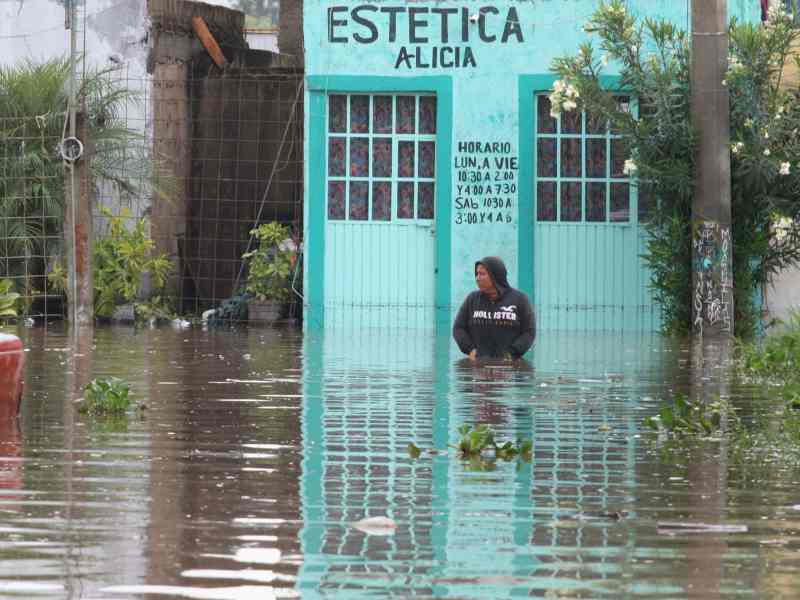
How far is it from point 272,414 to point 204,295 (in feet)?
46.6

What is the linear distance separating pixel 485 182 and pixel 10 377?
13393 mm

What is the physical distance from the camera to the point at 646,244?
72.8 feet

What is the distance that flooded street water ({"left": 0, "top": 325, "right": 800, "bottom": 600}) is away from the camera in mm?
5141

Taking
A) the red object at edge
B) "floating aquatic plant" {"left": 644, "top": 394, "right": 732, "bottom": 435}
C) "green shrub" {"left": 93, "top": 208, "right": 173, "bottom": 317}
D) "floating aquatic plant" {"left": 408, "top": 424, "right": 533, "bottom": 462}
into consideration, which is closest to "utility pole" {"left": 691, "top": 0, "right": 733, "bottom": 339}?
"green shrub" {"left": 93, "top": 208, "right": 173, "bottom": 317}

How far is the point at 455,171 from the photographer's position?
22344mm

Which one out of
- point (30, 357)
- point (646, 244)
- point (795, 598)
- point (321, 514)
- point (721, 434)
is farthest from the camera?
point (646, 244)

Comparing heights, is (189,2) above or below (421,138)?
above

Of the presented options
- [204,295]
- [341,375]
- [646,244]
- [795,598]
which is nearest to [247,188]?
[204,295]

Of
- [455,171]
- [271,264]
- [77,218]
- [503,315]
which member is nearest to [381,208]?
[455,171]

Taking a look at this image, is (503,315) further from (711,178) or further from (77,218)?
(77,218)

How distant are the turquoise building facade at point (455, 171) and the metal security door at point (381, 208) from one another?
0.06 ft

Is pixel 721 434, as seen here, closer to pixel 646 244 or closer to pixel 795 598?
pixel 795 598

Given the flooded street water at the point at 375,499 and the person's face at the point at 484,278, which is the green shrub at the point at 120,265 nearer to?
the person's face at the point at 484,278

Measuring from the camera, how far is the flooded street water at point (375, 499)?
16.9 ft
